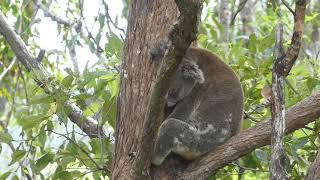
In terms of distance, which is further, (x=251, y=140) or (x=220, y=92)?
(x=220, y=92)

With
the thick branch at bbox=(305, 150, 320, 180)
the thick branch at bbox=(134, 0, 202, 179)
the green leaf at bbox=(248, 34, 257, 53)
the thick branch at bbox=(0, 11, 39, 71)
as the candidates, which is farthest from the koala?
the thick branch at bbox=(0, 11, 39, 71)

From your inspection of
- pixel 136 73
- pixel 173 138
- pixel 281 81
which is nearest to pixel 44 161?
pixel 173 138

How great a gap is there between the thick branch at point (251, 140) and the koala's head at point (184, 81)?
3.36 feet

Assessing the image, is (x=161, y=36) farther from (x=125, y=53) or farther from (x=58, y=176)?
(x=58, y=176)

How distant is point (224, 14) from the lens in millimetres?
7684

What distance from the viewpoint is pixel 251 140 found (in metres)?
3.62

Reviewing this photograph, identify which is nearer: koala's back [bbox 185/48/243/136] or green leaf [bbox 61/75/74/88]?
green leaf [bbox 61/75/74/88]

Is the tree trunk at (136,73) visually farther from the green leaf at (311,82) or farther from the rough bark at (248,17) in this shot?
the rough bark at (248,17)

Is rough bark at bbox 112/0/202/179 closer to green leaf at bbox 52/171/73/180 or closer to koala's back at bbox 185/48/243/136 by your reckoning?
green leaf at bbox 52/171/73/180

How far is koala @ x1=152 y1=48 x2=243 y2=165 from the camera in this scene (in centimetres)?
442

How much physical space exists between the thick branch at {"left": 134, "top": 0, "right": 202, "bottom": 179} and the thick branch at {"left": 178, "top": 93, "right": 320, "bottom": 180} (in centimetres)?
42

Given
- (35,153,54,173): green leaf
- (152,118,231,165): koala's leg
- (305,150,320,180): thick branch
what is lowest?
(305,150,320,180): thick branch

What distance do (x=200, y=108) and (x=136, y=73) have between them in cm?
106

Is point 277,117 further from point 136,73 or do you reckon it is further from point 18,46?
point 18,46
